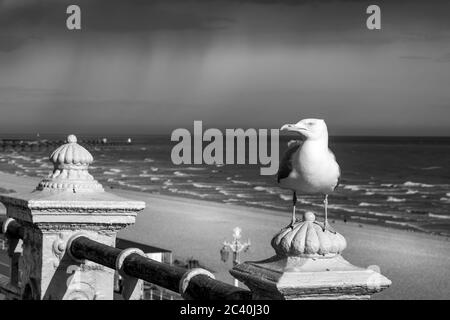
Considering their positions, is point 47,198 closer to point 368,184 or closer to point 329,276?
point 329,276

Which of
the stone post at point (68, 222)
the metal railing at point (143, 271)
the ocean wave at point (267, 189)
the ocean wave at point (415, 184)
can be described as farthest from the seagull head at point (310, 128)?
the ocean wave at point (415, 184)

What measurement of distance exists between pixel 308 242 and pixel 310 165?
3.03ft

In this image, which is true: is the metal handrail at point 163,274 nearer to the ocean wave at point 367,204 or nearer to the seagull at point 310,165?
the seagull at point 310,165

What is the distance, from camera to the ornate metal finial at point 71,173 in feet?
17.8

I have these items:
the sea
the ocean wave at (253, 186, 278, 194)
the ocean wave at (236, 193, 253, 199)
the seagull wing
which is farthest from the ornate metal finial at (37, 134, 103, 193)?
the ocean wave at (253, 186, 278, 194)

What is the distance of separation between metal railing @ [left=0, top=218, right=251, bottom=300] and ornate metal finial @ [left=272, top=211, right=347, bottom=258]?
0.29 m

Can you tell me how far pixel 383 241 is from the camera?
134ft

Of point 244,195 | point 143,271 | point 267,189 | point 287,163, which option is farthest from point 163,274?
point 267,189

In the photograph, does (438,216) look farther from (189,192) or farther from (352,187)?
(189,192)

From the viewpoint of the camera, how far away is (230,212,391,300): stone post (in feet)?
9.94

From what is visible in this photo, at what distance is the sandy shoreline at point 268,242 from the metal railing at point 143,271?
18694 mm

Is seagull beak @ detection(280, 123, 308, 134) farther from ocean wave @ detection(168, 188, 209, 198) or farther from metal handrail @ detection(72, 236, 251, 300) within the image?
ocean wave @ detection(168, 188, 209, 198)
